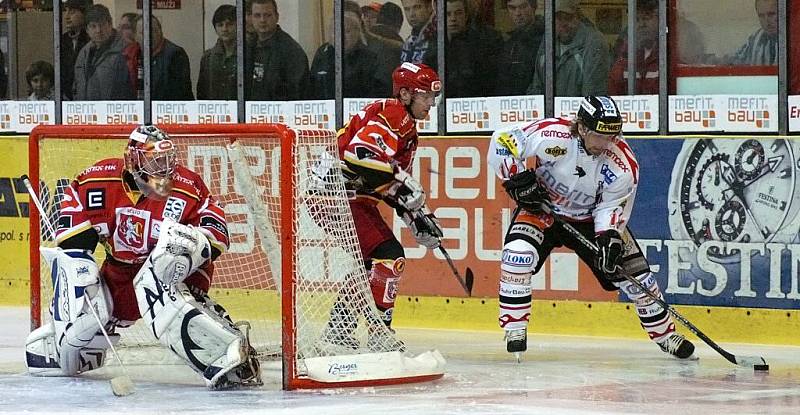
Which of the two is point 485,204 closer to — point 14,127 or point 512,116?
point 512,116

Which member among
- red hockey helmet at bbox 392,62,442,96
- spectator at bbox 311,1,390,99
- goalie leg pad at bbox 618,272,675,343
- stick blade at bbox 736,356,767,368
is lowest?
stick blade at bbox 736,356,767,368

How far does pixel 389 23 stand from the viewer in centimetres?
959

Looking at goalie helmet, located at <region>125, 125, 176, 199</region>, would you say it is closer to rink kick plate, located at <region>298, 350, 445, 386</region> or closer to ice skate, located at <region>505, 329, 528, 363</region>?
rink kick plate, located at <region>298, 350, 445, 386</region>

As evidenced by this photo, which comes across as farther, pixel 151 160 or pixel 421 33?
pixel 421 33

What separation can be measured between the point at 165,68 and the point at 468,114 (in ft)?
7.10

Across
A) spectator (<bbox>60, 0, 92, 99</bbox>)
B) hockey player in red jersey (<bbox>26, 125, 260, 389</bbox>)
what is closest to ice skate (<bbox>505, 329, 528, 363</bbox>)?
hockey player in red jersey (<bbox>26, 125, 260, 389</bbox>)

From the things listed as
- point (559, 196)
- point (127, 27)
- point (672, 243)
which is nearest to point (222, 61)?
point (127, 27)

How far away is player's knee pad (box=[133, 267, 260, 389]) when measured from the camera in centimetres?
638

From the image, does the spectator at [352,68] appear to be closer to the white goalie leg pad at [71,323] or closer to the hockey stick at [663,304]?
the hockey stick at [663,304]

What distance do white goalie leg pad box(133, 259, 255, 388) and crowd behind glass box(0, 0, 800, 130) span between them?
3.17 m

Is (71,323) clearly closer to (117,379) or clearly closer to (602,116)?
(117,379)

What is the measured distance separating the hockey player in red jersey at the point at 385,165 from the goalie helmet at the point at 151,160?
115 centimetres

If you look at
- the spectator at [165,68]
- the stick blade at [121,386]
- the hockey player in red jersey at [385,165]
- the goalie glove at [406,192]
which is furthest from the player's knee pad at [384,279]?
the spectator at [165,68]

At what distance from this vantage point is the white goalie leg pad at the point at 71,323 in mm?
6641
